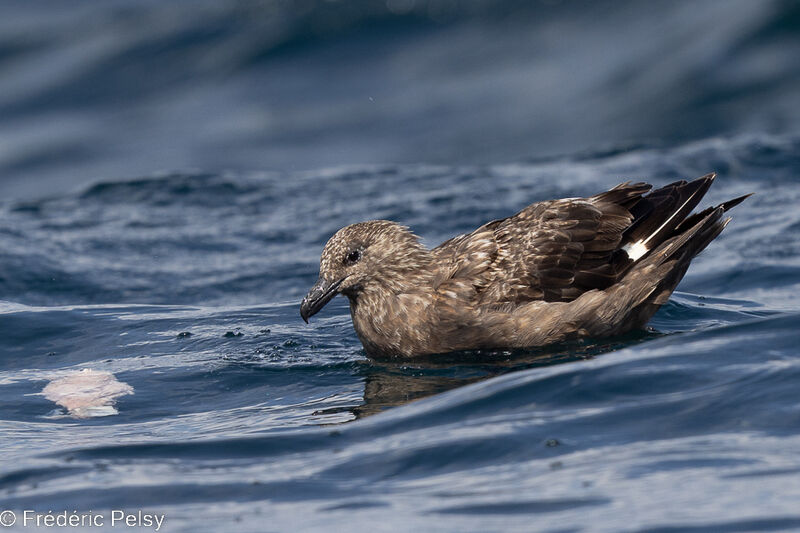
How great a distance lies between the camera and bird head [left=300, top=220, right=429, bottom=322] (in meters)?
6.69

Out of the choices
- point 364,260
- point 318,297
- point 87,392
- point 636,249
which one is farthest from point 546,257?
point 87,392

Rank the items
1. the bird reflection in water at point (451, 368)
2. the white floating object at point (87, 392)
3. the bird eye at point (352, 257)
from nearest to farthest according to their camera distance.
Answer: the bird reflection in water at point (451, 368)
the white floating object at point (87, 392)
the bird eye at point (352, 257)

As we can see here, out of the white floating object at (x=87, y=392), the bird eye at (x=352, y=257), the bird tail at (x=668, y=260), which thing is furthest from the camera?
the bird eye at (x=352, y=257)

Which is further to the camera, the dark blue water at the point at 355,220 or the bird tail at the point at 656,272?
the bird tail at the point at 656,272

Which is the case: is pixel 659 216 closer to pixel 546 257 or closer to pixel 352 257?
pixel 546 257

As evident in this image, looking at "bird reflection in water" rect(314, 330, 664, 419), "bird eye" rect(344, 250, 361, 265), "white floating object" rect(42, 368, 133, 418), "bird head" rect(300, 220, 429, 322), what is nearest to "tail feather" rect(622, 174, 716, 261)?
"bird reflection in water" rect(314, 330, 664, 419)

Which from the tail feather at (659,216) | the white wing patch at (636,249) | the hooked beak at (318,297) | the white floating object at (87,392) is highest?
the tail feather at (659,216)

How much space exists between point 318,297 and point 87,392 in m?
1.38

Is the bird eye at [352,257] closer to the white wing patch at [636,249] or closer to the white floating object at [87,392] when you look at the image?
the white floating object at [87,392]

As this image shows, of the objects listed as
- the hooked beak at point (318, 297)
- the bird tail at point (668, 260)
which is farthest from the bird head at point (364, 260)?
the bird tail at point (668, 260)

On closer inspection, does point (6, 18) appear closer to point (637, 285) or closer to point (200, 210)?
point (200, 210)

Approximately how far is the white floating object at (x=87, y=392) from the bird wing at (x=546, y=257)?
1.92 m

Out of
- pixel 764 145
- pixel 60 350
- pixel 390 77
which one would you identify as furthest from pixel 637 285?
pixel 390 77

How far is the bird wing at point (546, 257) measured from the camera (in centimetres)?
654
